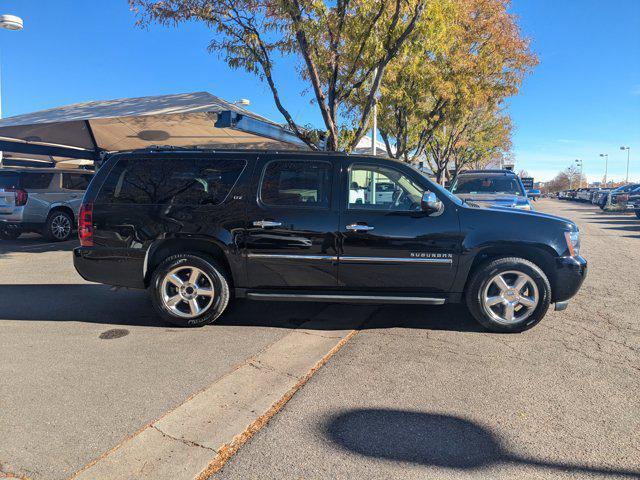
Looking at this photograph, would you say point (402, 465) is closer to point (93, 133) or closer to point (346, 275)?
point (346, 275)

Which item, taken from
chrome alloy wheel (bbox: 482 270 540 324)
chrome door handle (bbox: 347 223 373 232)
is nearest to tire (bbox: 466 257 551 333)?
chrome alloy wheel (bbox: 482 270 540 324)

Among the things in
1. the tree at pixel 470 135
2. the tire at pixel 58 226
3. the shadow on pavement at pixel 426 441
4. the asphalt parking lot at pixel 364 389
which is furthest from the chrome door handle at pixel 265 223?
the tree at pixel 470 135

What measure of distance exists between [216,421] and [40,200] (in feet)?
35.1

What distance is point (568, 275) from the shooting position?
489 cm

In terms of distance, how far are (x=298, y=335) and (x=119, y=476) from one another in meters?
2.58

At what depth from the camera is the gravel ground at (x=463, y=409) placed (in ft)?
8.84

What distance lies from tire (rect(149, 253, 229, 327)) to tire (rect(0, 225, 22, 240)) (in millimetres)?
8354

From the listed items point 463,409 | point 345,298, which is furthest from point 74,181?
point 463,409

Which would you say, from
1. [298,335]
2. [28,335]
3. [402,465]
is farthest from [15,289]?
[402,465]

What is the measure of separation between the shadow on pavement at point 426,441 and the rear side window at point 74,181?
11.6 meters

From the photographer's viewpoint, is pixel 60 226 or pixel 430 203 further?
pixel 60 226

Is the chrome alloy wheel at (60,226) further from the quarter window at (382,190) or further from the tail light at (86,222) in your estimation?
the quarter window at (382,190)

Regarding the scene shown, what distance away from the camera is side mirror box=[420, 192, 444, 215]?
4.75m

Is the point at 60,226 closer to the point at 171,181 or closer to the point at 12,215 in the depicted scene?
the point at 12,215
